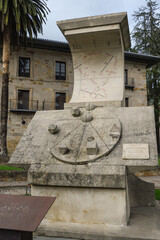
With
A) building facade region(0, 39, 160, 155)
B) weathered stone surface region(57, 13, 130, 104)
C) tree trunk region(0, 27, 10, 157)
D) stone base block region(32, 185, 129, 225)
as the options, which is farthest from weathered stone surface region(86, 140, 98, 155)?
building facade region(0, 39, 160, 155)

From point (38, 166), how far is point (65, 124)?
996 millimetres

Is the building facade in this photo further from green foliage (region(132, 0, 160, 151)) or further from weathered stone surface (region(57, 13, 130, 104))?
weathered stone surface (region(57, 13, 130, 104))

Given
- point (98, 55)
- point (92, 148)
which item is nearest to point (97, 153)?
point (92, 148)

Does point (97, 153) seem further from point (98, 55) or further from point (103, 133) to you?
point (98, 55)

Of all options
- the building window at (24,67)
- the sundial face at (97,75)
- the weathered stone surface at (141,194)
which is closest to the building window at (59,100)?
the building window at (24,67)

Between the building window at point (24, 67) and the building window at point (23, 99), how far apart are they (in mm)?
1455

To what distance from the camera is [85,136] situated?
397cm

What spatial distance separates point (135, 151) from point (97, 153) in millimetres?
555

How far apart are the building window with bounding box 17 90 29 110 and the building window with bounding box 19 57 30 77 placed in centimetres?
146

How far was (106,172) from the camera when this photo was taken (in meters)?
3.29

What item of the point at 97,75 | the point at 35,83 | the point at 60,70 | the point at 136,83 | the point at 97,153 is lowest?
the point at 97,153

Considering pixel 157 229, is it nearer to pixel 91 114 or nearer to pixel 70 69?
pixel 91 114

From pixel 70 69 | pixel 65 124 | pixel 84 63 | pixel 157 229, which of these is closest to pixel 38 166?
pixel 65 124

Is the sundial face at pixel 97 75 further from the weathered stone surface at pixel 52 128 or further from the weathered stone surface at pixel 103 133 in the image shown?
the weathered stone surface at pixel 52 128
